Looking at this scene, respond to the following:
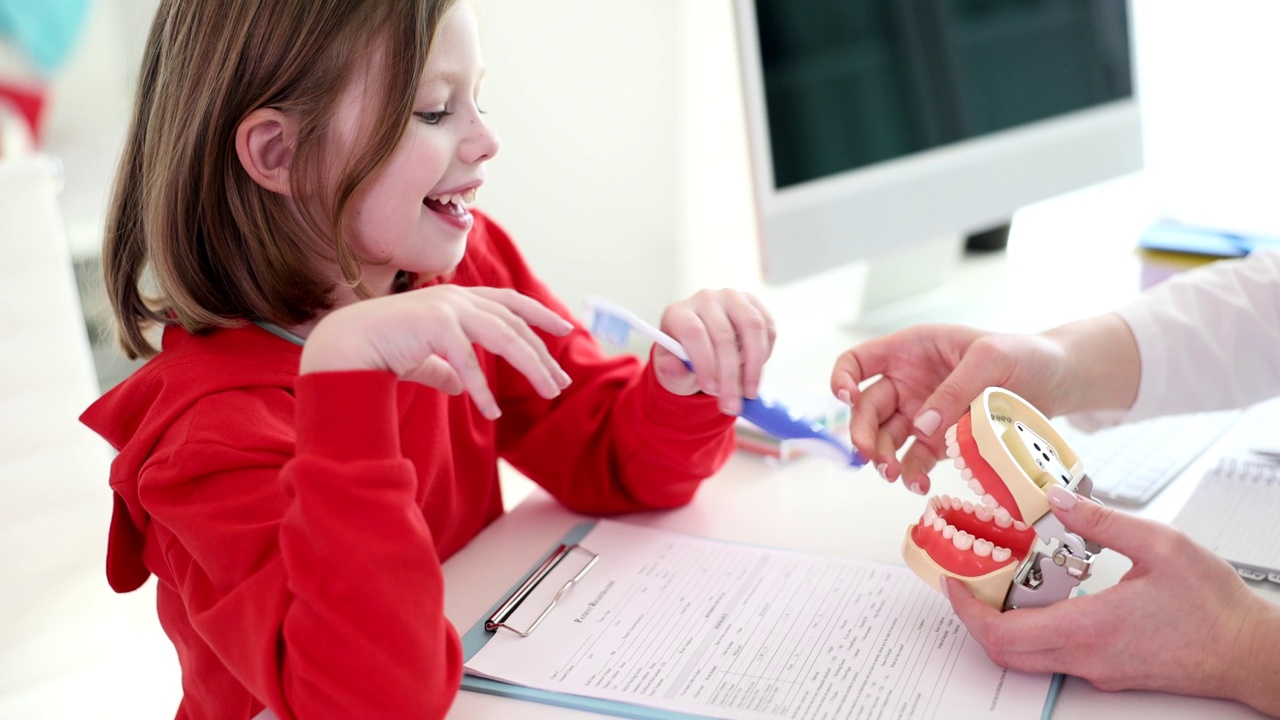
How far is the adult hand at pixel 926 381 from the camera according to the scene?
84 centimetres

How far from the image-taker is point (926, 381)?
92cm

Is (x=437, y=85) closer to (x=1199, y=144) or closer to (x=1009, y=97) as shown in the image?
(x=1009, y=97)

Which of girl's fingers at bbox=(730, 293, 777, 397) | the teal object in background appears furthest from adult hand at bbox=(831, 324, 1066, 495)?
the teal object in background

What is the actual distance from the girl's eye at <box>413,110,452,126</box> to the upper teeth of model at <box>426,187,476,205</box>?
57mm

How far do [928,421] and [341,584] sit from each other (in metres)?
0.44

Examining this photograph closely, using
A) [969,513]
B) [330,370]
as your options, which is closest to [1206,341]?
[969,513]

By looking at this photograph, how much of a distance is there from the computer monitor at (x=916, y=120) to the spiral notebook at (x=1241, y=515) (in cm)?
43

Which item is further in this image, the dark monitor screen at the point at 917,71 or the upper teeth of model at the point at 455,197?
the dark monitor screen at the point at 917,71

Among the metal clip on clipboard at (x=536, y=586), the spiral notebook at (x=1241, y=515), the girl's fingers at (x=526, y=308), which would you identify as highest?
the girl's fingers at (x=526, y=308)

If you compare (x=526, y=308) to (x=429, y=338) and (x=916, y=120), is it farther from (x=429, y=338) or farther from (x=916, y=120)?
(x=916, y=120)

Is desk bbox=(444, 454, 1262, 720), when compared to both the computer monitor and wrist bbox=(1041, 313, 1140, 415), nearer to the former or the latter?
wrist bbox=(1041, 313, 1140, 415)

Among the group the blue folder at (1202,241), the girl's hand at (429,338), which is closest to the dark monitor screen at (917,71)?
the blue folder at (1202,241)

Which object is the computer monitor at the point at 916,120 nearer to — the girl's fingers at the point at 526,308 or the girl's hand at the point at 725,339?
the girl's hand at the point at 725,339

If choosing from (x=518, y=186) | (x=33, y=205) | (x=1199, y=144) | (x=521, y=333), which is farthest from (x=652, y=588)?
(x=1199, y=144)
